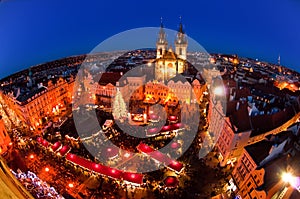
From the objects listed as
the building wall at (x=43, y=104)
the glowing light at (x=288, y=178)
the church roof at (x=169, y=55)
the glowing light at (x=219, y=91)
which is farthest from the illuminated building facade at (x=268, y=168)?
the church roof at (x=169, y=55)

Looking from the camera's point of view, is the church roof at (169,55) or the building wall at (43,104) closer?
the building wall at (43,104)

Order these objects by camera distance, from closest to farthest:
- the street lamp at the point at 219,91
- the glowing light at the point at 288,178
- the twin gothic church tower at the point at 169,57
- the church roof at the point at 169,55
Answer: the glowing light at the point at 288,178, the street lamp at the point at 219,91, the church roof at the point at 169,55, the twin gothic church tower at the point at 169,57

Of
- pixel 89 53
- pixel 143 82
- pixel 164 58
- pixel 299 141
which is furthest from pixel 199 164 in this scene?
pixel 89 53

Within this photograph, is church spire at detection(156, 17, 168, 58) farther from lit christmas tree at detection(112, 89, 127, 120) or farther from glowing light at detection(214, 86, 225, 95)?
lit christmas tree at detection(112, 89, 127, 120)

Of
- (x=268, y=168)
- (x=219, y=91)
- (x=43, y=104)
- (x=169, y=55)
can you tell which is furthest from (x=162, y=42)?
(x=268, y=168)

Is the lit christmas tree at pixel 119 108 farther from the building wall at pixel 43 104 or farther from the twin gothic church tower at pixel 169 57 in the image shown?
the twin gothic church tower at pixel 169 57

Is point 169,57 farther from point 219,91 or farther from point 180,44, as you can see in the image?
point 219,91

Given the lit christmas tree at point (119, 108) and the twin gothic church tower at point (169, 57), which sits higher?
the twin gothic church tower at point (169, 57)
